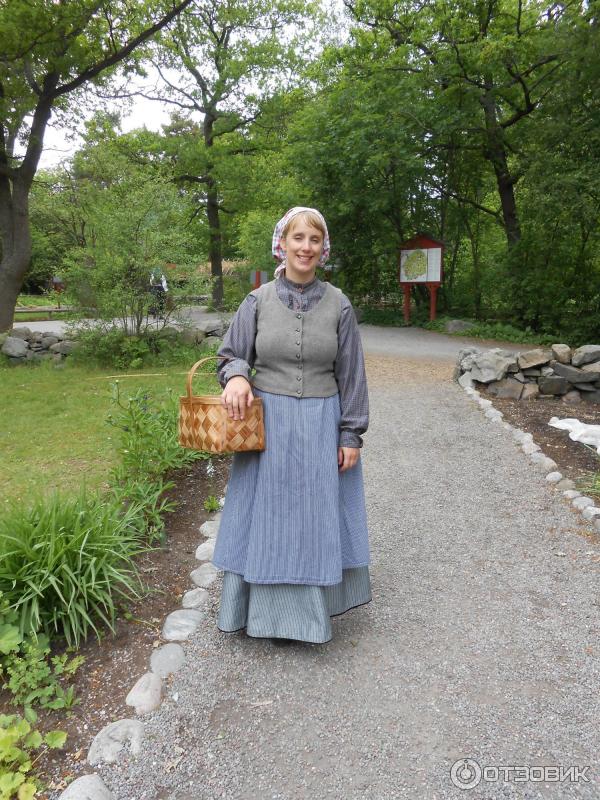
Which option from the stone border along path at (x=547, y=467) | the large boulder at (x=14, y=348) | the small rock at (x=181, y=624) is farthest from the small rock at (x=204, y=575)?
→ the large boulder at (x=14, y=348)

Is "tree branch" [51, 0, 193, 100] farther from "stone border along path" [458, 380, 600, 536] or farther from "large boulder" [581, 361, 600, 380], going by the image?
"large boulder" [581, 361, 600, 380]

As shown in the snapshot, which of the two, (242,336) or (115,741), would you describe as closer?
(115,741)

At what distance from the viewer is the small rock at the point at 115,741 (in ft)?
5.99

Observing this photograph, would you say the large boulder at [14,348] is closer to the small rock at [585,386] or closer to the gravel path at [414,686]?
the gravel path at [414,686]

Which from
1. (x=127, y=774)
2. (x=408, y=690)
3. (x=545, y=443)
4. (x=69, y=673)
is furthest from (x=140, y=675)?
(x=545, y=443)

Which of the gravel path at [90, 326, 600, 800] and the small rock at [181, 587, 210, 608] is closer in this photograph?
the gravel path at [90, 326, 600, 800]

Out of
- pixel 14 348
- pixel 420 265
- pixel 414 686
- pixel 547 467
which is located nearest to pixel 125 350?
pixel 14 348

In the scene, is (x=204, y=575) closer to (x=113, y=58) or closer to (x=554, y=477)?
(x=554, y=477)

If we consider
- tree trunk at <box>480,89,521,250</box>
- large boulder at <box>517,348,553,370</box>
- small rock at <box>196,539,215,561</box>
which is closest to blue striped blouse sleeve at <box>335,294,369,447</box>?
small rock at <box>196,539,215,561</box>

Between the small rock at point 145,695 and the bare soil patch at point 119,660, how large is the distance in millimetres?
27

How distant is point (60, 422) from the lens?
19.1 ft

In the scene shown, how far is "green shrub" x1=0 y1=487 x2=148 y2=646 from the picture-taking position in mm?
2287

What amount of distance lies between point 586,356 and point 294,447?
569 centimetres

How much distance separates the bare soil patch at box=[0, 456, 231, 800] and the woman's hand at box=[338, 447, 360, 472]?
1.06 m
